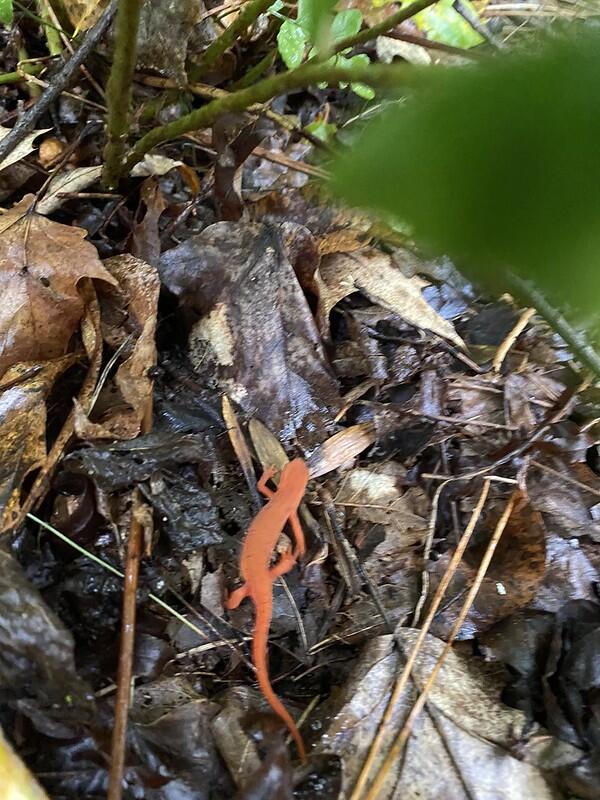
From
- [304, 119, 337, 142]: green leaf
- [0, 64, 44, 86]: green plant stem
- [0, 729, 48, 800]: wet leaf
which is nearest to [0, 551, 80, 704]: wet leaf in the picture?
[0, 729, 48, 800]: wet leaf

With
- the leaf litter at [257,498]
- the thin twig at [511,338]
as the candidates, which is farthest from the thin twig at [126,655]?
the thin twig at [511,338]

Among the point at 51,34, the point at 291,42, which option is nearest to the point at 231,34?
the point at 291,42

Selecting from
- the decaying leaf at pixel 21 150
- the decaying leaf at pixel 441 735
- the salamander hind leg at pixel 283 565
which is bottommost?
the decaying leaf at pixel 441 735

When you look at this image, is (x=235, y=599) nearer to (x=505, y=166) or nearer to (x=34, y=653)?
(x=34, y=653)

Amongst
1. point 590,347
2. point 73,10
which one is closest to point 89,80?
point 73,10

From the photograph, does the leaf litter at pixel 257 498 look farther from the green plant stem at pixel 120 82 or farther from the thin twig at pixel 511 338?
the green plant stem at pixel 120 82

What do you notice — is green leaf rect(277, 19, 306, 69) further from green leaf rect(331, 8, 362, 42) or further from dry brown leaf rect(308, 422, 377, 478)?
dry brown leaf rect(308, 422, 377, 478)
